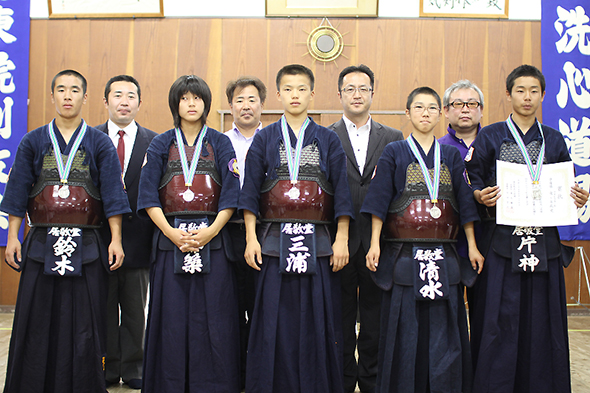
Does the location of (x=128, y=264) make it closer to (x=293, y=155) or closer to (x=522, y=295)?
(x=293, y=155)

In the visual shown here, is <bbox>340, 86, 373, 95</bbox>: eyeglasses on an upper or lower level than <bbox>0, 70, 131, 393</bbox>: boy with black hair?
upper

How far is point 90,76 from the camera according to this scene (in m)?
4.79

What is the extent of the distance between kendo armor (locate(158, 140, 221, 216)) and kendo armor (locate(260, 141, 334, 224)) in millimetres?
280

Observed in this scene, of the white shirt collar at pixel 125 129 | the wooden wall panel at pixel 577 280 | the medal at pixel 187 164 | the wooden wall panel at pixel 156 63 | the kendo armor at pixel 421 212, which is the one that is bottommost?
the wooden wall panel at pixel 577 280

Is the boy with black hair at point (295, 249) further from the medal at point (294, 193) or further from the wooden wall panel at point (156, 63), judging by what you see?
the wooden wall panel at point (156, 63)

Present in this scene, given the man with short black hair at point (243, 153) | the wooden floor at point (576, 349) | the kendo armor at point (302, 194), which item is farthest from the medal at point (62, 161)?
the wooden floor at point (576, 349)

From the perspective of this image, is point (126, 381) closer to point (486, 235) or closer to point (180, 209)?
point (180, 209)

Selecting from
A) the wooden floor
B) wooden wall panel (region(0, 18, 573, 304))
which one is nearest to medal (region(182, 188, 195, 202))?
the wooden floor

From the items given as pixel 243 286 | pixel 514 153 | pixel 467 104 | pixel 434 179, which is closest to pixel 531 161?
pixel 514 153

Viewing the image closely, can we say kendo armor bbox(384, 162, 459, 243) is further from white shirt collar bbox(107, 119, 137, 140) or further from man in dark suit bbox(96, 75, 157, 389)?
white shirt collar bbox(107, 119, 137, 140)

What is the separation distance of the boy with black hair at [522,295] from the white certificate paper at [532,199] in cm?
5

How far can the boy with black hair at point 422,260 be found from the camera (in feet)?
7.29

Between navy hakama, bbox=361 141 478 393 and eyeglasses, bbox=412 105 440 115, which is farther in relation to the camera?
eyeglasses, bbox=412 105 440 115

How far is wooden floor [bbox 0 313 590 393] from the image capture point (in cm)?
278
